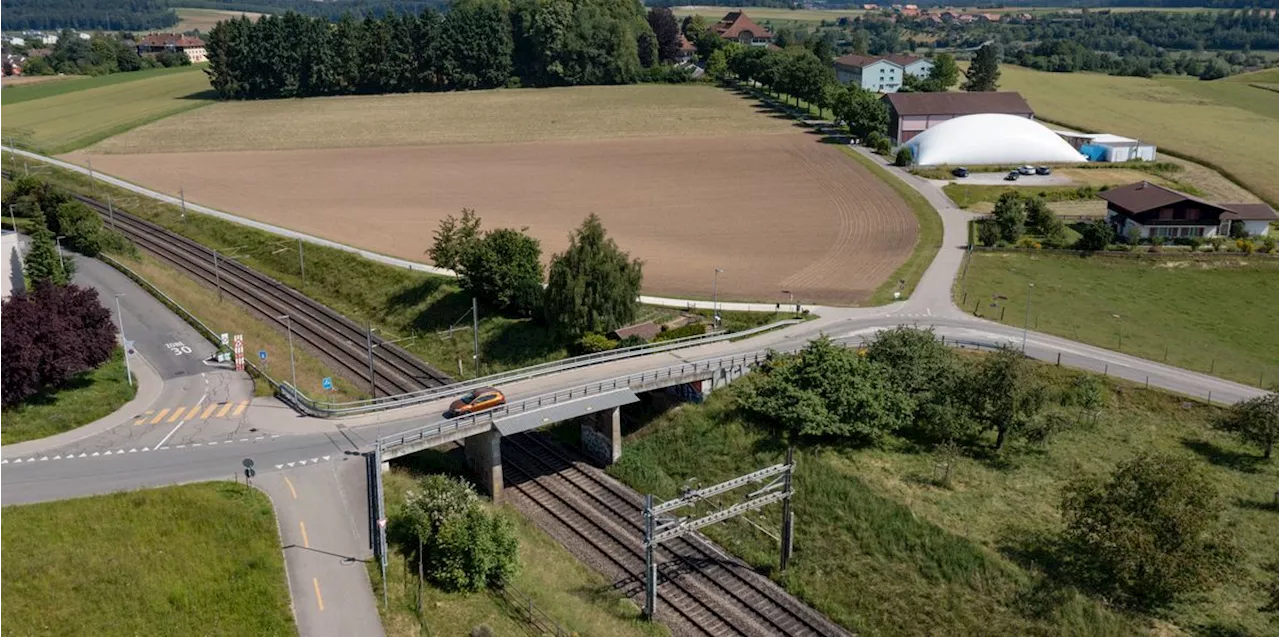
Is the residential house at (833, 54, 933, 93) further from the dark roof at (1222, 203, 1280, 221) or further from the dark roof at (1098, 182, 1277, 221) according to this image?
the dark roof at (1222, 203, 1280, 221)

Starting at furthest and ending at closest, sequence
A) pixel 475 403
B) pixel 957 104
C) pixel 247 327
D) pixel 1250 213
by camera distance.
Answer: pixel 957 104 → pixel 1250 213 → pixel 247 327 → pixel 475 403

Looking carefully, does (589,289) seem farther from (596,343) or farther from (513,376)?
(513,376)

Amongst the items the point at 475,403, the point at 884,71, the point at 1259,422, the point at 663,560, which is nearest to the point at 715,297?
the point at 475,403

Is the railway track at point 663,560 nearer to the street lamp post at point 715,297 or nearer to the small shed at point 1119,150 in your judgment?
the street lamp post at point 715,297

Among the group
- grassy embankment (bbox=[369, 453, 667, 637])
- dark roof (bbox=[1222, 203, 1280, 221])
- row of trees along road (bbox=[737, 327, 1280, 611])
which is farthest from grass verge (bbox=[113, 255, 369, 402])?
dark roof (bbox=[1222, 203, 1280, 221])

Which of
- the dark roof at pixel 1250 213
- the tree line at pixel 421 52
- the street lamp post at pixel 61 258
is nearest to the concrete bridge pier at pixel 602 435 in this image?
Answer: the street lamp post at pixel 61 258

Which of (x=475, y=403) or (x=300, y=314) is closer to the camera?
(x=475, y=403)

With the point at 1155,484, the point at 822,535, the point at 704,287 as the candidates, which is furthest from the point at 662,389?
the point at 1155,484
